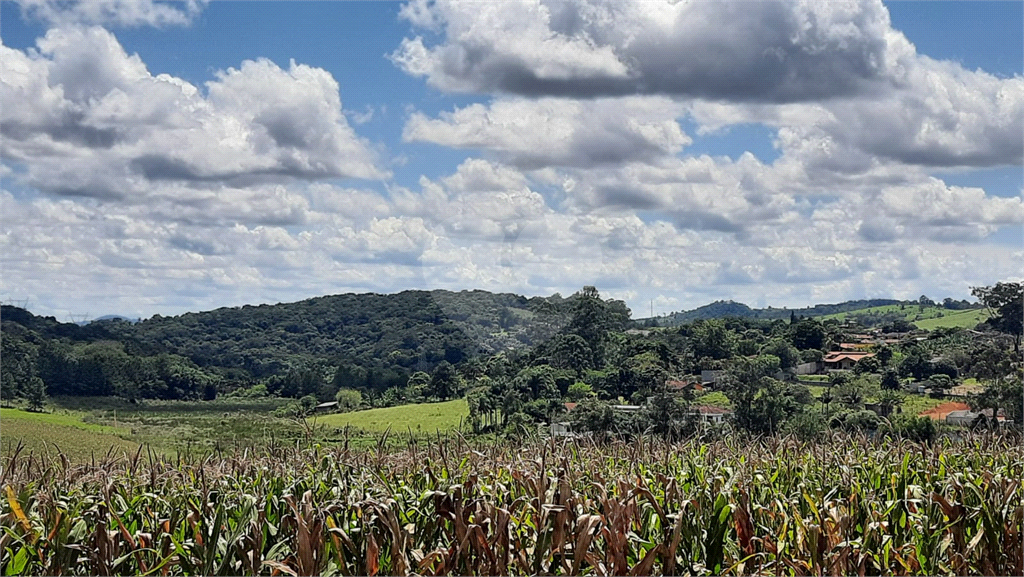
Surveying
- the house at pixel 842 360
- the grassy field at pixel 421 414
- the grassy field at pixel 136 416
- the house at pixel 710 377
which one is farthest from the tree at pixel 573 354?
the grassy field at pixel 136 416

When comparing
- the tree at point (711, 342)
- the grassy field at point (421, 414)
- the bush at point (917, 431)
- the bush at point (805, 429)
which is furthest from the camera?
the tree at point (711, 342)

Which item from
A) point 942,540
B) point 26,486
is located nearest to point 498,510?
point 942,540

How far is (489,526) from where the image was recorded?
3654mm

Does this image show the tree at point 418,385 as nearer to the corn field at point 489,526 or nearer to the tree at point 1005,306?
the tree at point 1005,306

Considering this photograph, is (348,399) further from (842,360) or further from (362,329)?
(842,360)

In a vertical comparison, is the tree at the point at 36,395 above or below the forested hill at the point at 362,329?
below

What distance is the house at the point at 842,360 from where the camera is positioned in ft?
136

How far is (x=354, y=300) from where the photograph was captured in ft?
190

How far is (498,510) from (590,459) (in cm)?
235

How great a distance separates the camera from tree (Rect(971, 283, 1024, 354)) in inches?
1337

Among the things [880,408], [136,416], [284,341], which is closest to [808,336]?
[880,408]

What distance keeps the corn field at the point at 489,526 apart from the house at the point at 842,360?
38757 millimetres

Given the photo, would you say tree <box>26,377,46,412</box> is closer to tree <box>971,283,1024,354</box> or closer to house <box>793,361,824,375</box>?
house <box>793,361,824,375</box>

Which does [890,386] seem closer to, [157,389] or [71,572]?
[157,389]
